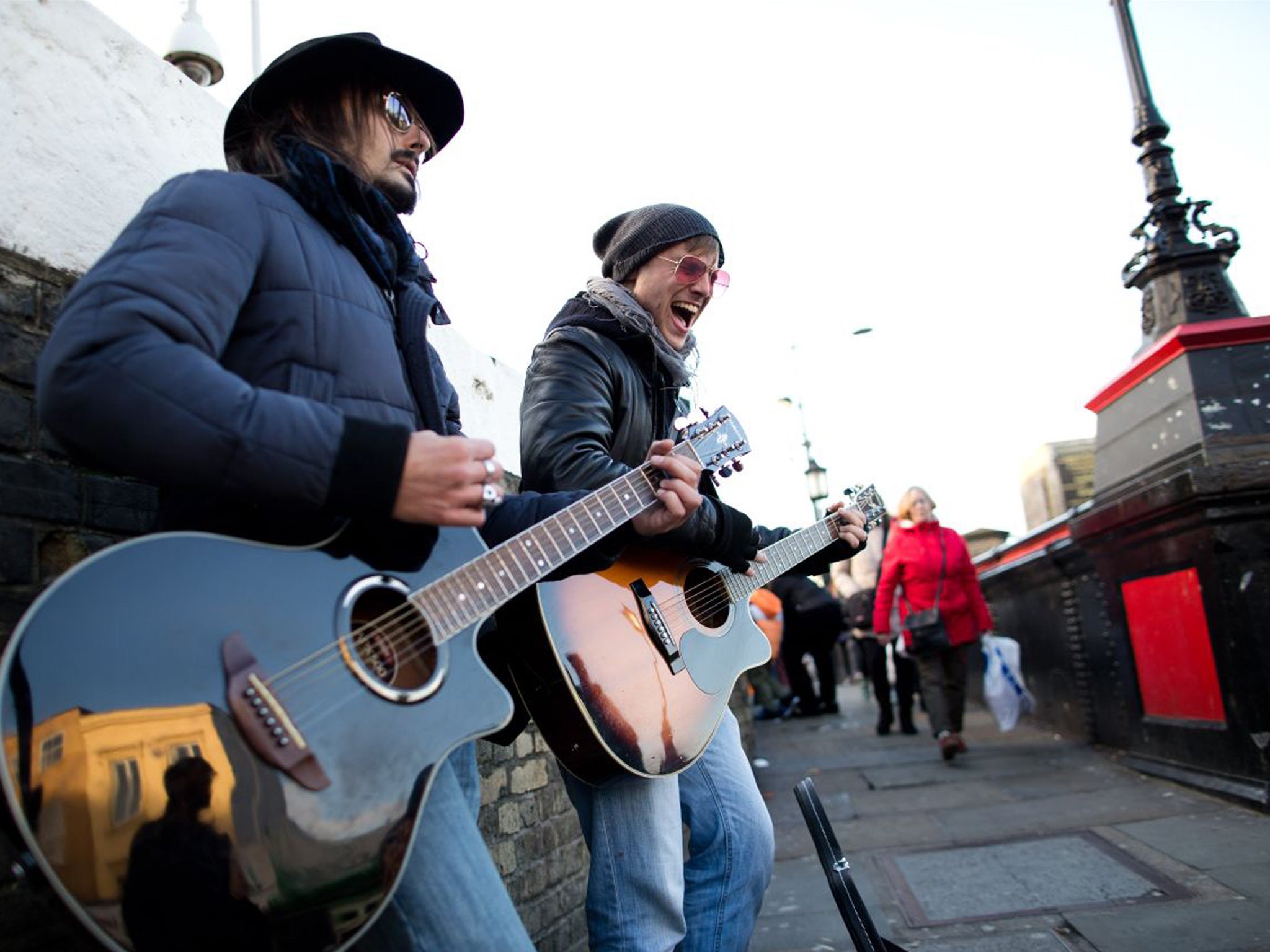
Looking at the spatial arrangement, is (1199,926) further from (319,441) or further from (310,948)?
(319,441)

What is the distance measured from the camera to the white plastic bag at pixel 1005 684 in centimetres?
728

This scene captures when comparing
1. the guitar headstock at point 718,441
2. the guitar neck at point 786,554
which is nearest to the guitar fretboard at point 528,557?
the guitar headstock at point 718,441

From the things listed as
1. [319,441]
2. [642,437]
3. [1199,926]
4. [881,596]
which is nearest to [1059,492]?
[881,596]

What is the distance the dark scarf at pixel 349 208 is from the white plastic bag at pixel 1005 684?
22.1 ft

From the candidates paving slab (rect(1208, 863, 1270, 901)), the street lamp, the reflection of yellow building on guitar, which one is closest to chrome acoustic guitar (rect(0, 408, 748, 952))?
the reflection of yellow building on guitar

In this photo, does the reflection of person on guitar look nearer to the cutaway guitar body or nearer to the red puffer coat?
the cutaway guitar body

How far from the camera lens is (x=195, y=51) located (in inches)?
257

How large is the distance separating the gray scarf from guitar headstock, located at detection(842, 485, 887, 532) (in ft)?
3.34

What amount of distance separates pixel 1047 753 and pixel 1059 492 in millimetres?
15135

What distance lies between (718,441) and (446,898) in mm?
1448

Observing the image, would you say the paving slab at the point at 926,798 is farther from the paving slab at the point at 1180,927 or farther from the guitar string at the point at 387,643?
the guitar string at the point at 387,643

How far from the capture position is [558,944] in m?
3.62

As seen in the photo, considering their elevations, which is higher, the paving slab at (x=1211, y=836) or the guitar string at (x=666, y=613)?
Answer: the guitar string at (x=666, y=613)

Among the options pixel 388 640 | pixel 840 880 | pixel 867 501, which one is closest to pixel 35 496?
pixel 388 640
